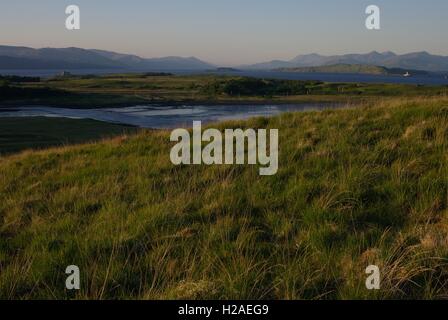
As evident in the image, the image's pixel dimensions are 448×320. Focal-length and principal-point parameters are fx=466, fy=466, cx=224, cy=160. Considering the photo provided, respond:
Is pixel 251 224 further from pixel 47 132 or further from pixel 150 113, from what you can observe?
pixel 150 113

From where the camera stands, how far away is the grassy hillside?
15.3ft

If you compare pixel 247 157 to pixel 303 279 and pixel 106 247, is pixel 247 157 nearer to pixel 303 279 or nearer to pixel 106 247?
pixel 106 247

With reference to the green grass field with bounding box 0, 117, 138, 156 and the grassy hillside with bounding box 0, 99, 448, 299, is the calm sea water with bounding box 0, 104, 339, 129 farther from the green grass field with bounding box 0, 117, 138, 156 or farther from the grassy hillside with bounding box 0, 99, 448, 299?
the grassy hillside with bounding box 0, 99, 448, 299

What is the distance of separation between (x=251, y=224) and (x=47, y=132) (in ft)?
112

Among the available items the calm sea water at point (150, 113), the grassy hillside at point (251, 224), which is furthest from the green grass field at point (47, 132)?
the grassy hillside at point (251, 224)

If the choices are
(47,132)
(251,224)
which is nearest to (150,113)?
(47,132)

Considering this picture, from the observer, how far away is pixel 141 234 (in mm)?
6211

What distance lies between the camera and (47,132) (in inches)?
1470

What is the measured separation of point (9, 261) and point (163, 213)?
2.13 metres

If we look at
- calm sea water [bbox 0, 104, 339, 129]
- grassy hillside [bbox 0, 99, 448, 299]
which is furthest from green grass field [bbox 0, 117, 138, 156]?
grassy hillside [bbox 0, 99, 448, 299]

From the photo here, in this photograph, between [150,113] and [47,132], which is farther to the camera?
[150,113]

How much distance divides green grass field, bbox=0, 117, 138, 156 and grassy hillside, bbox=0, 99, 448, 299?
20.6 meters

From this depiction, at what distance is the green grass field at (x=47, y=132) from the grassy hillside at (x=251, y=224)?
20629mm

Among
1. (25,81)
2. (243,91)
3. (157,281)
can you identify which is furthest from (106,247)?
(25,81)
